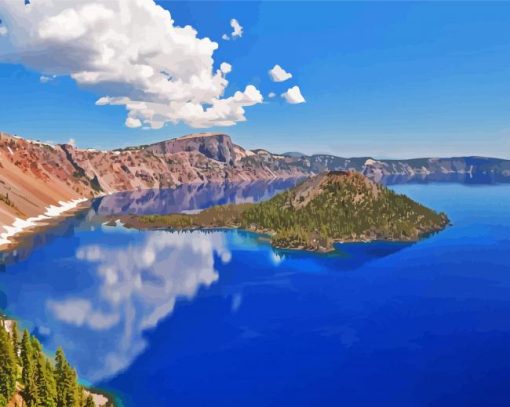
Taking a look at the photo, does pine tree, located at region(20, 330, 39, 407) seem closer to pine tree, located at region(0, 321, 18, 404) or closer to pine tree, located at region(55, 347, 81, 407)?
pine tree, located at region(0, 321, 18, 404)

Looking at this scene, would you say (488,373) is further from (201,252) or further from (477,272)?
(201,252)

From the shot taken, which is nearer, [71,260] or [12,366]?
[12,366]

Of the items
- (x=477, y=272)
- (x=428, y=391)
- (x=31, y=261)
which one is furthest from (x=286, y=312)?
(x=31, y=261)

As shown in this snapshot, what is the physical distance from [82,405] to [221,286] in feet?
251

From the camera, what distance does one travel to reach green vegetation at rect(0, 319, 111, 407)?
60.8 metres

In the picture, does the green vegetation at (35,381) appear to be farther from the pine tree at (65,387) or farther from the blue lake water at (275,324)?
the blue lake water at (275,324)

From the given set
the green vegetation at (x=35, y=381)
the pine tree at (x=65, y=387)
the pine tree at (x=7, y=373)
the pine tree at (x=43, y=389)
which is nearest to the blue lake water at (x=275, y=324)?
the pine tree at (x=65, y=387)

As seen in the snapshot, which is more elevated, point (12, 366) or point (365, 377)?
point (12, 366)

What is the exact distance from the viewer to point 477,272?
15550 centimetres

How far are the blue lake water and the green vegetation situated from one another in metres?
11.0

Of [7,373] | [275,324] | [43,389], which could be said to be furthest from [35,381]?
[275,324]

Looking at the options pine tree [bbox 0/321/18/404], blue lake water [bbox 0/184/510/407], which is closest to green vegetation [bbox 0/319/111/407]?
pine tree [bbox 0/321/18/404]

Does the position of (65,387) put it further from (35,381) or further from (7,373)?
(7,373)

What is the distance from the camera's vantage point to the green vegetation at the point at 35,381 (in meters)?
60.8
